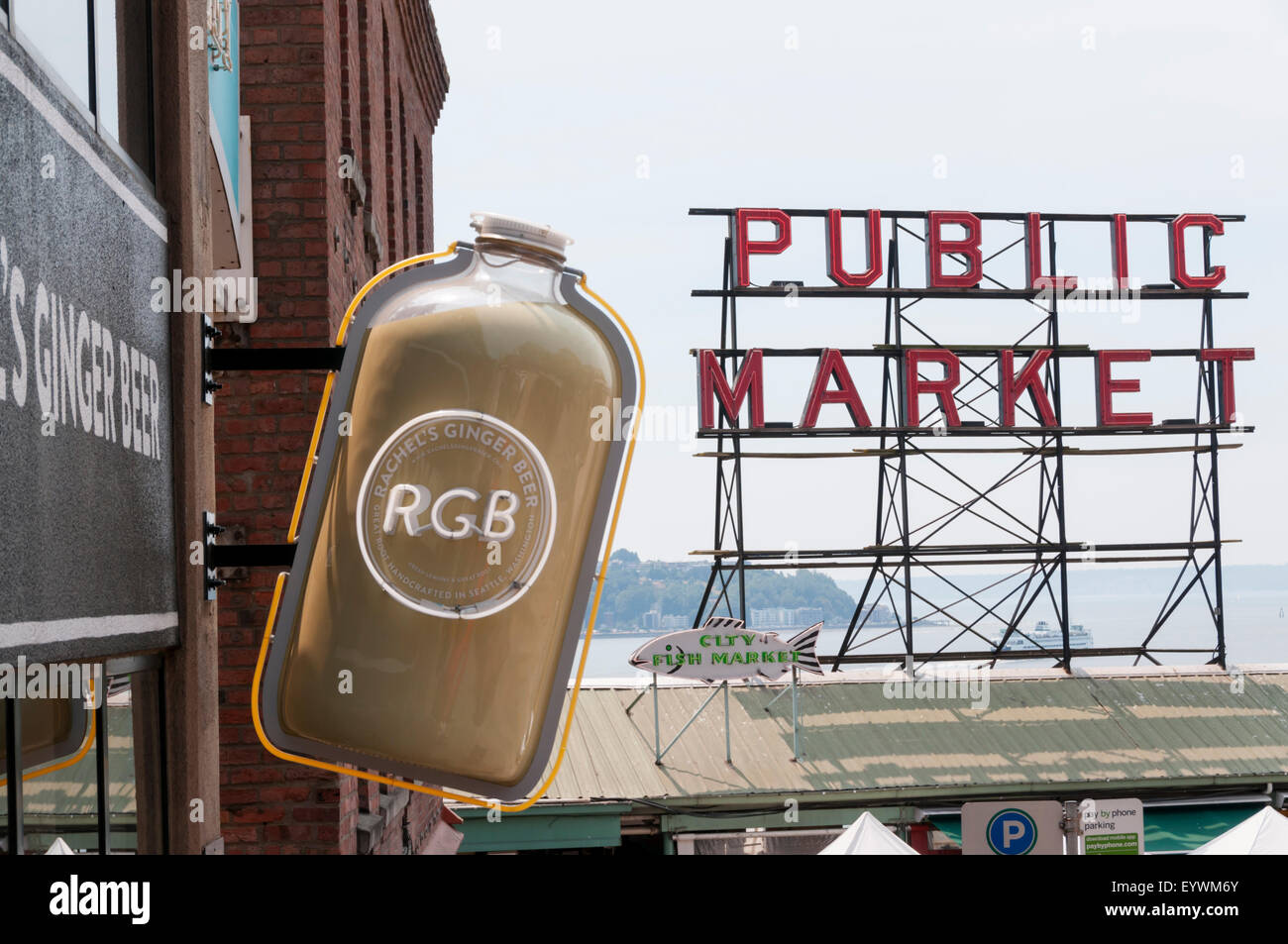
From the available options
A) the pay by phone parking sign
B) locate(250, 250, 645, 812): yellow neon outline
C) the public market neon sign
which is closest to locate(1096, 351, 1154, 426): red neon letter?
the public market neon sign

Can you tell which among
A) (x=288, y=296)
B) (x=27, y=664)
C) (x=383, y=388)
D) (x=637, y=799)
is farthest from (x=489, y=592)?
(x=637, y=799)

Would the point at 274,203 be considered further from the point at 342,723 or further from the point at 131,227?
the point at 342,723

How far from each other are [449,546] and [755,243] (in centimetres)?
2173

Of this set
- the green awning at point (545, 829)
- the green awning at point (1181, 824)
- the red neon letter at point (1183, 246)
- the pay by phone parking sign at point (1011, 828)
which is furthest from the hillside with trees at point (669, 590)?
the pay by phone parking sign at point (1011, 828)

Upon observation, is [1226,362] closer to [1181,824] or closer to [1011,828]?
[1181,824]

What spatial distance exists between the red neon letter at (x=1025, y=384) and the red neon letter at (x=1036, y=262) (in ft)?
4.63

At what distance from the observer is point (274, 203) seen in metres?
7.21

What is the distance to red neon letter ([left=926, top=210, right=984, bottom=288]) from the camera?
1003 inches

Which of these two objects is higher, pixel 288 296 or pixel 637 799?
pixel 288 296

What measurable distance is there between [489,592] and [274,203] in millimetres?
4156

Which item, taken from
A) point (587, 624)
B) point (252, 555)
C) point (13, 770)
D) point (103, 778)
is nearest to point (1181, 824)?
point (587, 624)

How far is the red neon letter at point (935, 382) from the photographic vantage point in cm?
2484

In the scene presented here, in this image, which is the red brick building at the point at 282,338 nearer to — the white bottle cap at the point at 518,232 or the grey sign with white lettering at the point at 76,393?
the grey sign with white lettering at the point at 76,393
